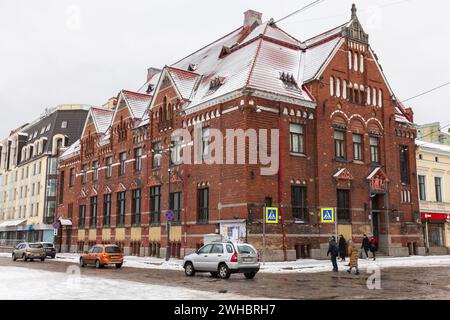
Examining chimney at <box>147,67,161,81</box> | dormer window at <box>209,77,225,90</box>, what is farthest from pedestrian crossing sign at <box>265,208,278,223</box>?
chimney at <box>147,67,161,81</box>

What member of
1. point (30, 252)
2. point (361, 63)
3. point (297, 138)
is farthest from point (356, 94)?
point (30, 252)

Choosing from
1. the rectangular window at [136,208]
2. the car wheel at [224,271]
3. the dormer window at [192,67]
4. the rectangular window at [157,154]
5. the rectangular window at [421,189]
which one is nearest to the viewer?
the car wheel at [224,271]

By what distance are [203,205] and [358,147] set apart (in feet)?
41.1

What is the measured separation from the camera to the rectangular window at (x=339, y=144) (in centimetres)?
3531

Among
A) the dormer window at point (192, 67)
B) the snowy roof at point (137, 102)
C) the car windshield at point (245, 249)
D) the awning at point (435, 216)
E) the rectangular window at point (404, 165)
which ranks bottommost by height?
the car windshield at point (245, 249)

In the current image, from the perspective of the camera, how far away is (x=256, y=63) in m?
34.0

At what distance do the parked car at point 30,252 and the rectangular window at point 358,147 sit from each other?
24.9 meters

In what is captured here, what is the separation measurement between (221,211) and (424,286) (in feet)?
53.9

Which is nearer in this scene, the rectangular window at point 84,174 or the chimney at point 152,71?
the rectangular window at point 84,174

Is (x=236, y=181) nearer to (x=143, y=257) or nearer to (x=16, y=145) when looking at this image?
(x=143, y=257)

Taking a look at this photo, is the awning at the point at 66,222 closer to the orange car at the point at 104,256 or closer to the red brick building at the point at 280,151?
the red brick building at the point at 280,151

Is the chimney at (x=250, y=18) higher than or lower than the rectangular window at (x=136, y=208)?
higher

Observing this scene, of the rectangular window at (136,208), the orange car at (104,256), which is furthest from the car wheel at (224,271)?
the rectangular window at (136,208)

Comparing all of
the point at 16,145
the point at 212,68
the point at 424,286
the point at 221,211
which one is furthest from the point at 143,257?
the point at 16,145
